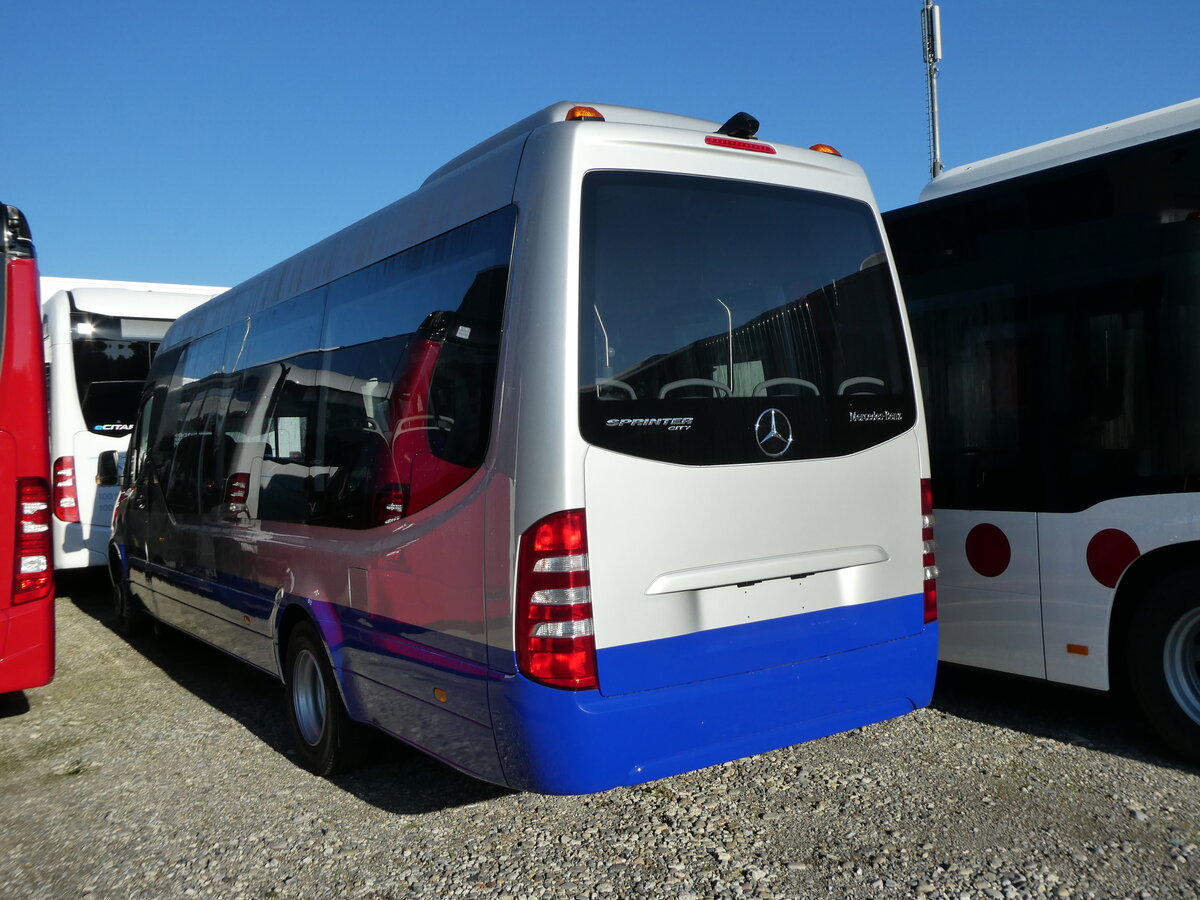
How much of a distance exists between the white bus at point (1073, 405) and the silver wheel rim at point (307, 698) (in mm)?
3291

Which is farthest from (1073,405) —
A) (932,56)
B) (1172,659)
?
(932,56)

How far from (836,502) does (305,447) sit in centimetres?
249

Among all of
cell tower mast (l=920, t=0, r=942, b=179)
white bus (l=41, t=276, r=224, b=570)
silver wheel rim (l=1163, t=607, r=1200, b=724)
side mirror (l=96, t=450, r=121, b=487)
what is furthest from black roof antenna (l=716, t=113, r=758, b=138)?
cell tower mast (l=920, t=0, r=942, b=179)

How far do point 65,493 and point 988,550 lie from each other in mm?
8642

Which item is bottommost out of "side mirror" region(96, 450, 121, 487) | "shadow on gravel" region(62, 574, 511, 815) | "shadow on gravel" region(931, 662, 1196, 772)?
"shadow on gravel" region(931, 662, 1196, 772)

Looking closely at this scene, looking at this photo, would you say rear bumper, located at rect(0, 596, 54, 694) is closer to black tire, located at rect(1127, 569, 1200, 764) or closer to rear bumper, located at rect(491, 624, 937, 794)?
rear bumper, located at rect(491, 624, 937, 794)

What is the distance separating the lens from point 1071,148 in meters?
5.32

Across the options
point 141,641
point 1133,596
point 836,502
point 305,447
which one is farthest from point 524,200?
point 141,641

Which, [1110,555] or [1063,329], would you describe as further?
[1063,329]

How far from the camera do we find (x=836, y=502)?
4066 millimetres

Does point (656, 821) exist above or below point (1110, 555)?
below

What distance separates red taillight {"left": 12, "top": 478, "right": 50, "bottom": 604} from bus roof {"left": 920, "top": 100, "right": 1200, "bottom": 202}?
5109 millimetres

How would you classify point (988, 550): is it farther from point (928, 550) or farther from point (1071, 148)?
point (1071, 148)

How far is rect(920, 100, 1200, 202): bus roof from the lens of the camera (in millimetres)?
4926
